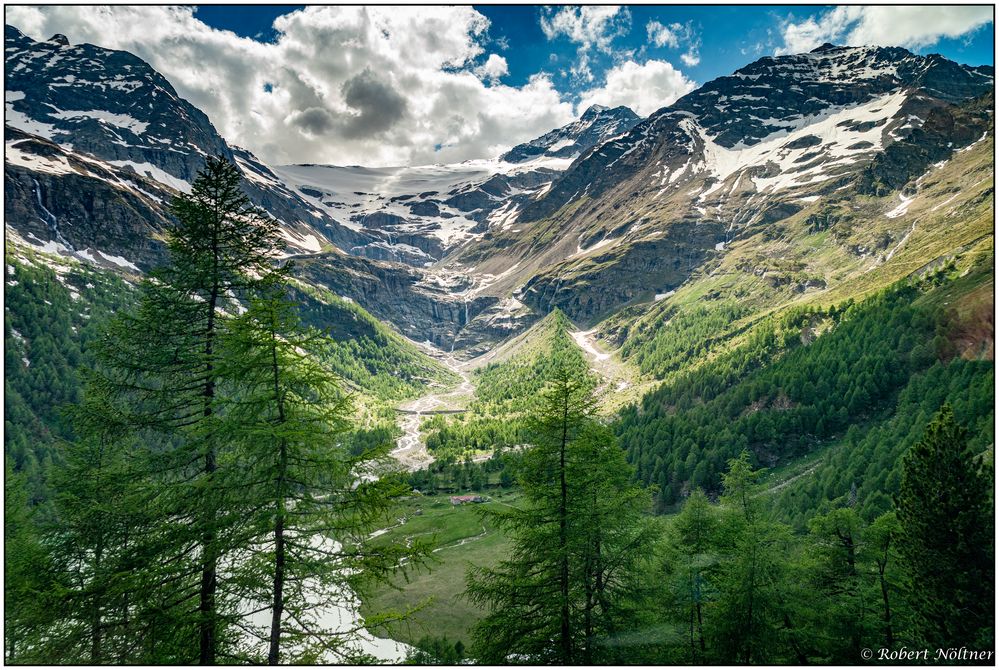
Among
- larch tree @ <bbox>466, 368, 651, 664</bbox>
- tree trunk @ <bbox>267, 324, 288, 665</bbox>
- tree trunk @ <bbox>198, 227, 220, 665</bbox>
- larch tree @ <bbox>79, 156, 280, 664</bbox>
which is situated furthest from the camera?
larch tree @ <bbox>466, 368, 651, 664</bbox>

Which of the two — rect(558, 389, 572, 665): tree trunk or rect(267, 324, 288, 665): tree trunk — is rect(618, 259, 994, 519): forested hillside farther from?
rect(267, 324, 288, 665): tree trunk

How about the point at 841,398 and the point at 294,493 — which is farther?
the point at 841,398

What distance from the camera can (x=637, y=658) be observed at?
76.9 feet

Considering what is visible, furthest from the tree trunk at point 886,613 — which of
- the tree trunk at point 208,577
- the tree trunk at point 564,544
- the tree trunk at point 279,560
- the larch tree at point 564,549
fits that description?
the tree trunk at point 208,577

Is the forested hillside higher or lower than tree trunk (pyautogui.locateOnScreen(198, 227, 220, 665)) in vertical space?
higher

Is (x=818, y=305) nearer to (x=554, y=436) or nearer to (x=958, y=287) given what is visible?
(x=958, y=287)

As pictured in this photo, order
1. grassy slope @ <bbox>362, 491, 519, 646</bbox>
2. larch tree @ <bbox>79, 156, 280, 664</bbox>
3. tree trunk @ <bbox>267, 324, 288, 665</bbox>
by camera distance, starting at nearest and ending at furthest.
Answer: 1. tree trunk @ <bbox>267, 324, 288, 665</bbox>
2. larch tree @ <bbox>79, 156, 280, 664</bbox>
3. grassy slope @ <bbox>362, 491, 519, 646</bbox>

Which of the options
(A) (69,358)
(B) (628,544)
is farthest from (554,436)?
(A) (69,358)

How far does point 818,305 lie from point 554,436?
573 ft

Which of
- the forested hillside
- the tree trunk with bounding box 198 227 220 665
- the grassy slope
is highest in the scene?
the forested hillside

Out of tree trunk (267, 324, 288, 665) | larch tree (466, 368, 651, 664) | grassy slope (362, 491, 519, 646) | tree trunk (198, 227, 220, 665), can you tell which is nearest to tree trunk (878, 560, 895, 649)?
larch tree (466, 368, 651, 664)

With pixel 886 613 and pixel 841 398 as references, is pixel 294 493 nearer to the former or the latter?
pixel 886 613

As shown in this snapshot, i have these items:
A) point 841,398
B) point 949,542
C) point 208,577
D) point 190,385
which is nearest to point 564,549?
point 208,577

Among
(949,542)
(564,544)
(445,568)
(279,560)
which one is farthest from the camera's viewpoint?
(445,568)
